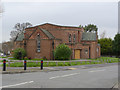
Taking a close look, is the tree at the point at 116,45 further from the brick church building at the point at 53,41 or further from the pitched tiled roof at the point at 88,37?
the brick church building at the point at 53,41

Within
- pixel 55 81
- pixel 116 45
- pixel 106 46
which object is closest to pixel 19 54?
pixel 55 81

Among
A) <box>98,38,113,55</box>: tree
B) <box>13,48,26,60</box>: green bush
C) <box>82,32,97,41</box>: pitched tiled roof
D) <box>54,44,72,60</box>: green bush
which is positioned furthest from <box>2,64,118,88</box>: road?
<box>98,38,113,55</box>: tree

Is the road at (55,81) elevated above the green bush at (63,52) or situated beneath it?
situated beneath

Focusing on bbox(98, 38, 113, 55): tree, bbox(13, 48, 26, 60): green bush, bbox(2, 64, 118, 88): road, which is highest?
bbox(98, 38, 113, 55): tree

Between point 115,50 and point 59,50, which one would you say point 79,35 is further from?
point 115,50

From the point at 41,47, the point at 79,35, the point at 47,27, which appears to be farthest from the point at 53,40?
the point at 79,35

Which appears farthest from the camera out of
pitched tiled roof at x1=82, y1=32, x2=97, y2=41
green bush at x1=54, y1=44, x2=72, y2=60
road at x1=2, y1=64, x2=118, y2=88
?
pitched tiled roof at x1=82, y1=32, x2=97, y2=41

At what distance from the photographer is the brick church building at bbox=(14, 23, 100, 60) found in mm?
35344

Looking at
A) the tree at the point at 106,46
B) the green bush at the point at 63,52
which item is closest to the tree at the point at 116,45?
the tree at the point at 106,46

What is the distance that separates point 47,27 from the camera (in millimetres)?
39844

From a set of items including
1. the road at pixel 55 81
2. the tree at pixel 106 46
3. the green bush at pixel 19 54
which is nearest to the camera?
the road at pixel 55 81

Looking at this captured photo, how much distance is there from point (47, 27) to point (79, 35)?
857 cm

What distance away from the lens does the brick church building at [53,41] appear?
116 feet

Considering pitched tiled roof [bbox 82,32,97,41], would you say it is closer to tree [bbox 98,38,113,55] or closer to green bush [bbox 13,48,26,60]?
green bush [bbox 13,48,26,60]
